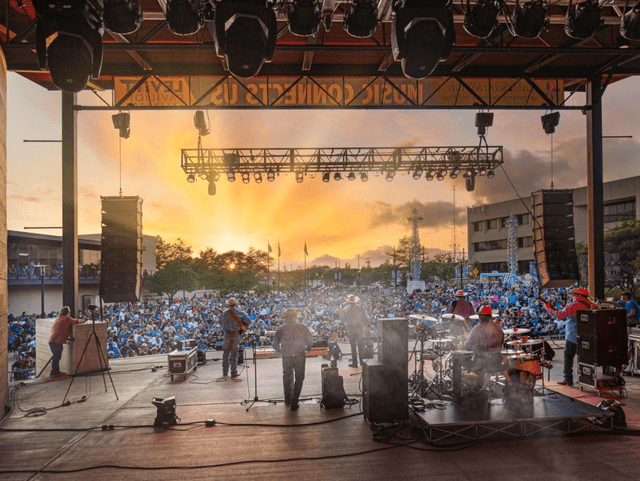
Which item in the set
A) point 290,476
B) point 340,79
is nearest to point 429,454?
point 290,476

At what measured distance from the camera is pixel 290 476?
4066 mm

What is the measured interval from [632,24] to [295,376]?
608 cm

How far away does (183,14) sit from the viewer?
13.5 ft

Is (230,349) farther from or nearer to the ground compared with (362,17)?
nearer to the ground

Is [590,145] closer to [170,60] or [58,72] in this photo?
[170,60]

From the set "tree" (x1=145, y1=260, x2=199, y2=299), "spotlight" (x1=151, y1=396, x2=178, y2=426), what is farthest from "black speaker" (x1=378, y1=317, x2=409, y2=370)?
"tree" (x1=145, y1=260, x2=199, y2=299)

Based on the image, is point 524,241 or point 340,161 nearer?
point 340,161

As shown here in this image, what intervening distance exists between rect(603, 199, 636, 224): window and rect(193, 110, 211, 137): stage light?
4489cm

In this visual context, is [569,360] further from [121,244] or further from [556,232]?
[121,244]

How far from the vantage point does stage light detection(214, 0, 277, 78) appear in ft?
11.6

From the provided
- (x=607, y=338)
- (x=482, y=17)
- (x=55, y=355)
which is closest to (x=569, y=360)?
(x=607, y=338)

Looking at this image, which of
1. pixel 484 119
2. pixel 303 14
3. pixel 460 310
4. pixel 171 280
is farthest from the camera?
pixel 171 280

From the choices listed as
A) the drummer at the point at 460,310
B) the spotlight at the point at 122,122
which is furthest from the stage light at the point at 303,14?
the drummer at the point at 460,310

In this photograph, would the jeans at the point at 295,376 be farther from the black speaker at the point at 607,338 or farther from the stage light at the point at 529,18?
the stage light at the point at 529,18
